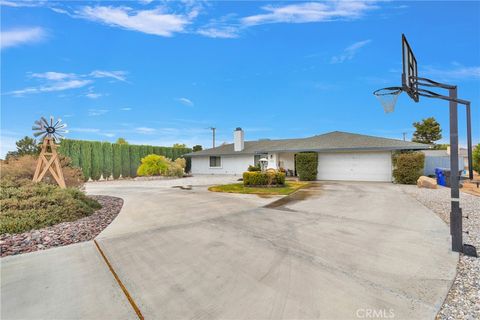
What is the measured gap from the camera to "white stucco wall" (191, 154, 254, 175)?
23.3 meters

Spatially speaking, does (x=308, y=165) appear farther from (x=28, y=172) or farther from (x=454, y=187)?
(x=28, y=172)

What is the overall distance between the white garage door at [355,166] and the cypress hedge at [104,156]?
19.1m

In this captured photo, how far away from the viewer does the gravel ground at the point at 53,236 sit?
4.30 meters

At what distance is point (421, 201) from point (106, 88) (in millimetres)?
18419

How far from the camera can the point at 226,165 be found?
24.5 meters

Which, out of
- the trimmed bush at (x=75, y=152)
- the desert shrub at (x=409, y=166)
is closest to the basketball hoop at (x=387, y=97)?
the desert shrub at (x=409, y=166)

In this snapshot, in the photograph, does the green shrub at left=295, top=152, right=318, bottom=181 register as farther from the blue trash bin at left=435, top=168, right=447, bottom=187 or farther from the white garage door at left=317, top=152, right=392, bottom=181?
the blue trash bin at left=435, top=168, right=447, bottom=187

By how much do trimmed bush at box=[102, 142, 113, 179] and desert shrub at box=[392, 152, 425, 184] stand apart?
24.6 metres

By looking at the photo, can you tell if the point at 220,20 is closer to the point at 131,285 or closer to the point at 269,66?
the point at 269,66

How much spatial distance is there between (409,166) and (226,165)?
16079 mm

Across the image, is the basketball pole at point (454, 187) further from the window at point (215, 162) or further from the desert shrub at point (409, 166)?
the window at point (215, 162)

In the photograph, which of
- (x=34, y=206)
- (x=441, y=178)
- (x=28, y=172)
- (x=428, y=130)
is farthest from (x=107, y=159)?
(x=428, y=130)

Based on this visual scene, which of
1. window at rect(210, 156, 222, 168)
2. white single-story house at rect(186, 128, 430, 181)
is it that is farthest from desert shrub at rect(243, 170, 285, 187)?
window at rect(210, 156, 222, 168)

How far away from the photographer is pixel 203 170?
85.5ft
